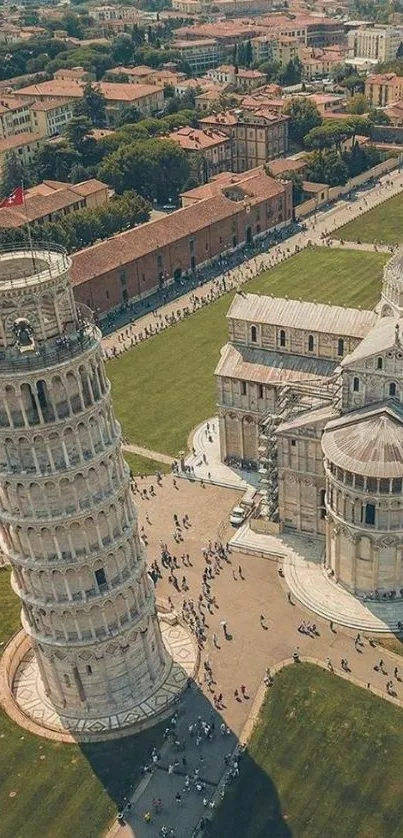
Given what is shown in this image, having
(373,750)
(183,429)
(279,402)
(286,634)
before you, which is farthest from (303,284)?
(373,750)

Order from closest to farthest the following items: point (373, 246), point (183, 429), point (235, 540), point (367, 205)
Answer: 1. point (235, 540)
2. point (183, 429)
3. point (373, 246)
4. point (367, 205)

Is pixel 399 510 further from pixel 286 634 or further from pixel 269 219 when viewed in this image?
pixel 269 219

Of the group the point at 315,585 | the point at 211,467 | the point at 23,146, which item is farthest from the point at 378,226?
the point at 315,585

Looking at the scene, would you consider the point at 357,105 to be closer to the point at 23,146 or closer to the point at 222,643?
the point at 23,146

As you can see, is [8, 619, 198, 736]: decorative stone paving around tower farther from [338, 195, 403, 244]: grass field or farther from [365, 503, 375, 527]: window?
[338, 195, 403, 244]: grass field

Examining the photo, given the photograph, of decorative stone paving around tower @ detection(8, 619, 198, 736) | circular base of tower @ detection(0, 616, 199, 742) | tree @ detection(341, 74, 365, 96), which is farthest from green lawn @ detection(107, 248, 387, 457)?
tree @ detection(341, 74, 365, 96)

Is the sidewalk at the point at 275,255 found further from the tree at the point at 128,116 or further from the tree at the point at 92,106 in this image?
the tree at the point at 92,106

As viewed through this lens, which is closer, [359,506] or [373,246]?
[359,506]

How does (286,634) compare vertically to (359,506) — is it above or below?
below
